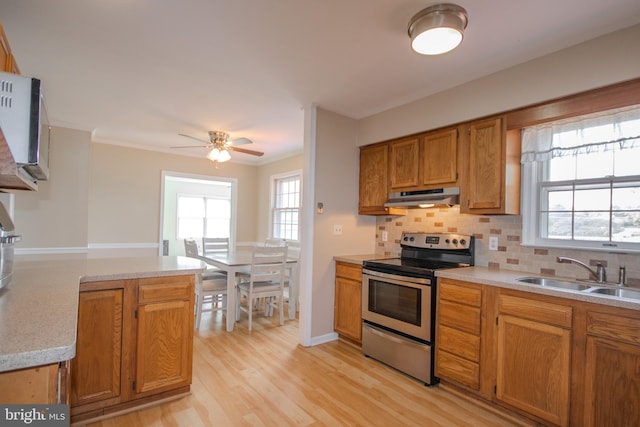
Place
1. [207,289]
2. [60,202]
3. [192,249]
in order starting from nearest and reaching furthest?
[207,289], [60,202], [192,249]

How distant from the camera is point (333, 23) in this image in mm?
1880

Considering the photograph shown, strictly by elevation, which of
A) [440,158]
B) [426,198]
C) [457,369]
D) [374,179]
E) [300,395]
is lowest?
[300,395]

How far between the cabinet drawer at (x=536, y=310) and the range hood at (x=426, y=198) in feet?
2.91

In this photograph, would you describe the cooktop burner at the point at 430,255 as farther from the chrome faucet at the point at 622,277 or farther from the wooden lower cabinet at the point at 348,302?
the chrome faucet at the point at 622,277

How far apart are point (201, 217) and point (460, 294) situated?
279 inches

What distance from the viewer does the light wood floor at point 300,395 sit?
200 cm

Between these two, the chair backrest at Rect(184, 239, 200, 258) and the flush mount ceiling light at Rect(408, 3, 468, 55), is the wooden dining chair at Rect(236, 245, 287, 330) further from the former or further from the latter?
the flush mount ceiling light at Rect(408, 3, 468, 55)

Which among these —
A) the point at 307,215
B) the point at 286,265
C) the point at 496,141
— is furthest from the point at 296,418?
the point at 496,141

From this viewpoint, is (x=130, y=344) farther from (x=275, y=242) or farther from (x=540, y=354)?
(x=275, y=242)

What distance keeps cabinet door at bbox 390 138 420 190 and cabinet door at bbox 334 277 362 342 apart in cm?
107

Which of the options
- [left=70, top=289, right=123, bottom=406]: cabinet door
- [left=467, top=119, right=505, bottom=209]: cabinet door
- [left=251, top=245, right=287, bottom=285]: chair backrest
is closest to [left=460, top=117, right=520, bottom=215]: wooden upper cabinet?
[left=467, top=119, right=505, bottom=209]: cabinet door

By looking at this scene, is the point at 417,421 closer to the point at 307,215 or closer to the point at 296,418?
the point at 296,418

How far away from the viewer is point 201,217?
8.10 m

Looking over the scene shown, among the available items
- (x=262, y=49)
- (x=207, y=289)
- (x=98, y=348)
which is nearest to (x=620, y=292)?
(x=262, y=49)
